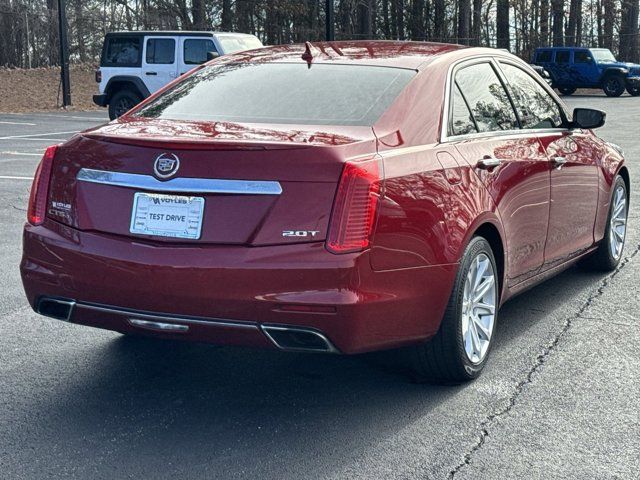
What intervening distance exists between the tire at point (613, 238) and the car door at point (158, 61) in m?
16.0

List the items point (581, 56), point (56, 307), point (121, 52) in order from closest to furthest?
point (56, 307) → point (121, 52) → point (581, 56)

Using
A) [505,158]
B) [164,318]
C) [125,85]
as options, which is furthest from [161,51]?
[164,318]

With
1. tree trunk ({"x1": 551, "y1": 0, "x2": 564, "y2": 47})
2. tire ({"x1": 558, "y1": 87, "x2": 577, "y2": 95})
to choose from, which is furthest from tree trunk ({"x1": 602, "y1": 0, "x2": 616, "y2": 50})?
tire ({"x1": 558, "y1": 87, "x2": 577, "y2": 95})

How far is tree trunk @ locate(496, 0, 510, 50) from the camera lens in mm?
47562

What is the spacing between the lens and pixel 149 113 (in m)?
4.88

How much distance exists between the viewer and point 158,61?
72.9 ft

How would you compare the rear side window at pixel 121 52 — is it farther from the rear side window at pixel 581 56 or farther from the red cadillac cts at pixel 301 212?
the rear side window at pixel 581 56

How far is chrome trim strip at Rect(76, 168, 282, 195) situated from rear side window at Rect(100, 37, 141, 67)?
1880 cm

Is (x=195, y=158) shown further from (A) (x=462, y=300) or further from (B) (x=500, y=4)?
(B) (x=500, y=4)

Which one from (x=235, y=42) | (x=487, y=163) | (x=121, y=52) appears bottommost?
(x=487, y=163)

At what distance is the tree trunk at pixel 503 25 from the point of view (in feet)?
156

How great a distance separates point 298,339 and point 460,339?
906 mm

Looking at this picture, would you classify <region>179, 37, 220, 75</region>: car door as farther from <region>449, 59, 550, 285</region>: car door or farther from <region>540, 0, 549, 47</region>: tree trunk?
<region>540, 0, 549, 47</region>: tree trunk

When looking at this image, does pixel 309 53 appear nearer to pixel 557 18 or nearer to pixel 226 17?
pixel 226 17
